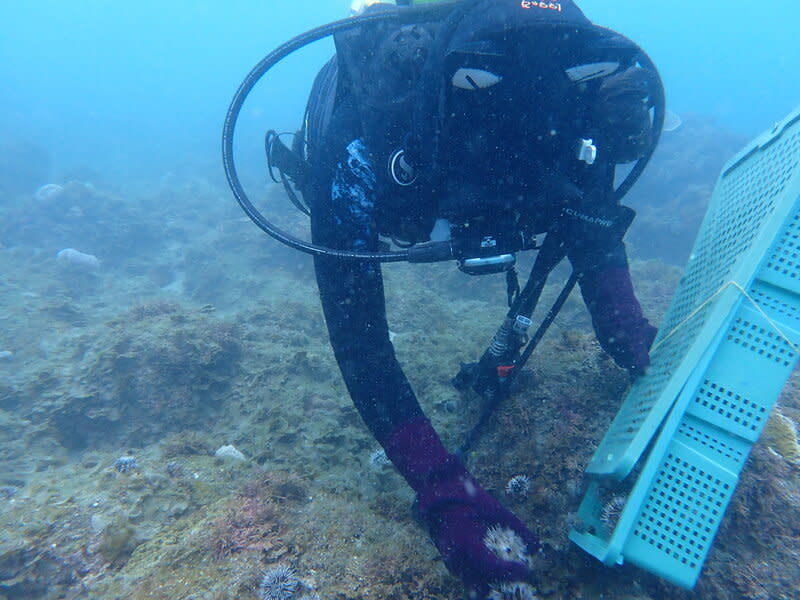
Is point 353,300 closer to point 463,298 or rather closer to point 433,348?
point 433,348

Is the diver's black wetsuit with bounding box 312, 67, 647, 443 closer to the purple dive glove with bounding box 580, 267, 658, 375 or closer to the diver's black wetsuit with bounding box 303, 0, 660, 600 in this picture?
the diver's black wetsuit with bounding box 303, 0, 660, 600

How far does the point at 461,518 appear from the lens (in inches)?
77.9

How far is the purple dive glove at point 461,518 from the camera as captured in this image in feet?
6.01

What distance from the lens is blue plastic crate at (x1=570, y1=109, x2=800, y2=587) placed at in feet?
5.41

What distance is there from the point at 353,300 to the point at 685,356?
1.72 meters

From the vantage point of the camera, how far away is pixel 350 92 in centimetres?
251

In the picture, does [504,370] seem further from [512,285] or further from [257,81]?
[257,81]

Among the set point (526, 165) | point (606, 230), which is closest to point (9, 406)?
point (526, 165)

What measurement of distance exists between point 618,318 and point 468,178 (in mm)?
1546

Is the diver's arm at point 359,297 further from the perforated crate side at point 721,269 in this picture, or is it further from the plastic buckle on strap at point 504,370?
the perforated crate side at point 721,269

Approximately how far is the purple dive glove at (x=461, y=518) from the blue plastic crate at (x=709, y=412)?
36cm

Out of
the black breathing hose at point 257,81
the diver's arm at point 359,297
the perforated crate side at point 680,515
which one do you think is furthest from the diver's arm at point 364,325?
the perforated crate side at point 680,515

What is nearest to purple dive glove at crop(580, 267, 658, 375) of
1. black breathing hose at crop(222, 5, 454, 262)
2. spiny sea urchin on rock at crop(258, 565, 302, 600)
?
black breathing hose at crop(222, 5, 454, 262)

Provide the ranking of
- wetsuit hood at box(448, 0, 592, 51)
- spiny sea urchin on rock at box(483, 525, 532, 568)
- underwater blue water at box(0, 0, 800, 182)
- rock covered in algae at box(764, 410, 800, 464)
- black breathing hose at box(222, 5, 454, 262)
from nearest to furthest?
wetsuit hood at box(448, 0, 592, 51) → spiny sea urchin on rock at box(483, 525, 532, 568) → black breathing hose at box(222, 5, 454, 262) → rock covered in algae at box(764, 410, 800, 464) → underwater blue water at box(0, 0, 800, 182)
